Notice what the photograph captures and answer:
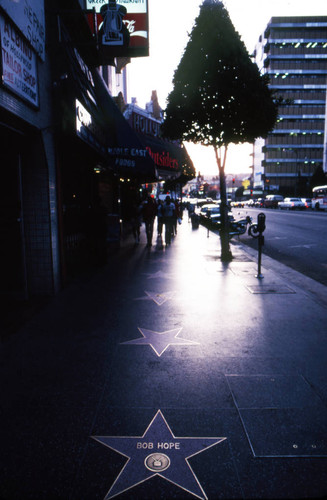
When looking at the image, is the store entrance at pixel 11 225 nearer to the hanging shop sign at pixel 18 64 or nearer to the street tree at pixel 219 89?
the hanging shop sign at pixel 18 64

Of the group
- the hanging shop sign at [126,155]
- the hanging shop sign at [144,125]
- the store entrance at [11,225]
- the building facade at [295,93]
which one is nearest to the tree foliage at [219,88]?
the hanging shop sign at [144,125]

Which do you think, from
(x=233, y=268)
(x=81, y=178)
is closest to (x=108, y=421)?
(x=233, y=268)

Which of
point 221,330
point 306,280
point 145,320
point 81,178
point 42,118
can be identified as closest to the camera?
point 221,330

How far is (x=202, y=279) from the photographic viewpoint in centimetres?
824

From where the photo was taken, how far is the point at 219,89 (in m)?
14.4

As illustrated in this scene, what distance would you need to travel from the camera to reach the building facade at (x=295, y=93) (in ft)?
281

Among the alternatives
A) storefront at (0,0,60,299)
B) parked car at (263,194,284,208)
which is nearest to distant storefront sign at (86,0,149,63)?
storefront at (0,0,60,299)

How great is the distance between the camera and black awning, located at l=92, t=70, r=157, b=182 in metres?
11.0

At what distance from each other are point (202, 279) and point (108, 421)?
219 inches

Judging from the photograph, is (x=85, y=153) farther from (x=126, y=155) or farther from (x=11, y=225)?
(x=11, y=225)

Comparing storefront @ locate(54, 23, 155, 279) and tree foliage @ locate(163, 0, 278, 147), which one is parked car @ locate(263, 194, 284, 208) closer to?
Answer: tree foliage @ locate(163, 0, 278, 147)

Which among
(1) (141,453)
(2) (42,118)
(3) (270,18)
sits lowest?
(1) (141,453)

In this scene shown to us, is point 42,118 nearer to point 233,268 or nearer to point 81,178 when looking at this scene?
point 81,178

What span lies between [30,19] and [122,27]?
281 cm
